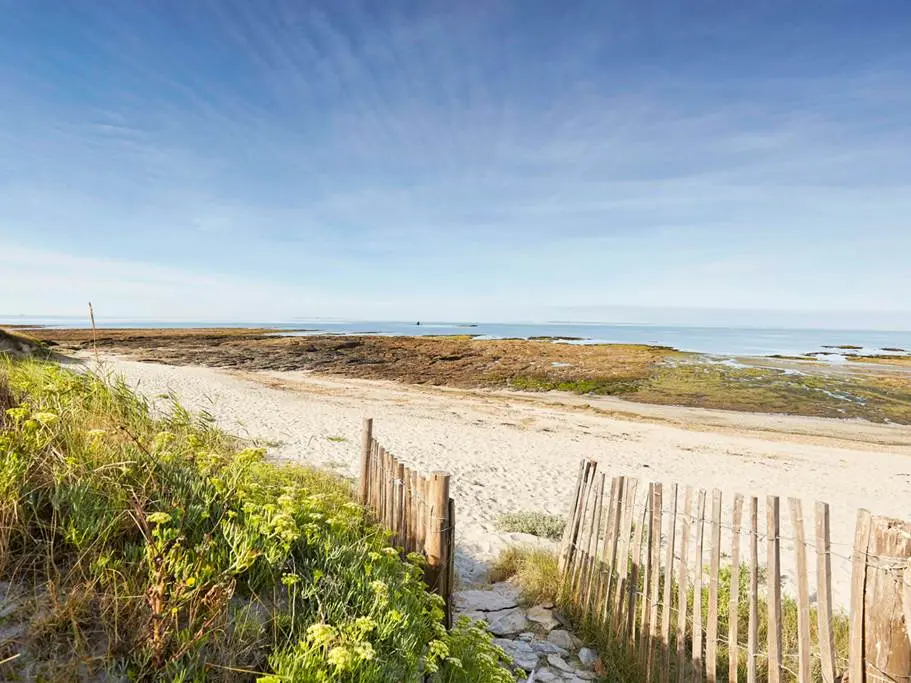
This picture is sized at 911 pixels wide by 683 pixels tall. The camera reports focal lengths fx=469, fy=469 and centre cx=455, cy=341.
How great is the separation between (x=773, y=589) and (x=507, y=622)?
2.30 metres

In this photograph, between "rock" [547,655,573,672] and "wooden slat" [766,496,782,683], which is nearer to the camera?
"wooden slat" [766,496,782,683]

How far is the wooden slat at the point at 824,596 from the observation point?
2428 millimetres

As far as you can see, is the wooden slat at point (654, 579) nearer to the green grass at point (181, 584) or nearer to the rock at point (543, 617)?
the rock at point (543, 617)

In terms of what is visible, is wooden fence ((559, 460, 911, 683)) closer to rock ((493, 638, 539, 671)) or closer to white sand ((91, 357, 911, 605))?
rock ((493, 638, 539, 671))

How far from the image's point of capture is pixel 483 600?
4.55 meters

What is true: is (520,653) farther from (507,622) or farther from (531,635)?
(507,622)

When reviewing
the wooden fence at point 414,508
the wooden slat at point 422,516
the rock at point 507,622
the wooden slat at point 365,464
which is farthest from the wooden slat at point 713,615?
the wooden slat at point 365,464

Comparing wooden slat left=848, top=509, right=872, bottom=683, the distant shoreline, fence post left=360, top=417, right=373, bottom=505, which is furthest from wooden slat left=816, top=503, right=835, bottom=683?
the distant shoreline

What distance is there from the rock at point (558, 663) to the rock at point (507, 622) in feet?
1.30

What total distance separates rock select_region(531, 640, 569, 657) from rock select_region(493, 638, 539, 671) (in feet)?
0.21

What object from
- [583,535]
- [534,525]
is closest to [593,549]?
[583,535]

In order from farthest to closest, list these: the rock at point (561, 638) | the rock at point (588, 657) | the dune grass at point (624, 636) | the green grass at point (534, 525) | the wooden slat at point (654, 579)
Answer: the green grass at point (534, 525), the rock at point (561, 638), the rock at point (588, 657), the dune grass at point (624, 636), the wooden slat at point (654, 579)

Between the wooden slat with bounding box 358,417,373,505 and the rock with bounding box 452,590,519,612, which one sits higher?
the wooden slat with bounding box 358,417,373,505

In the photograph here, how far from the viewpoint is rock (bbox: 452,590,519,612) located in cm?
439
